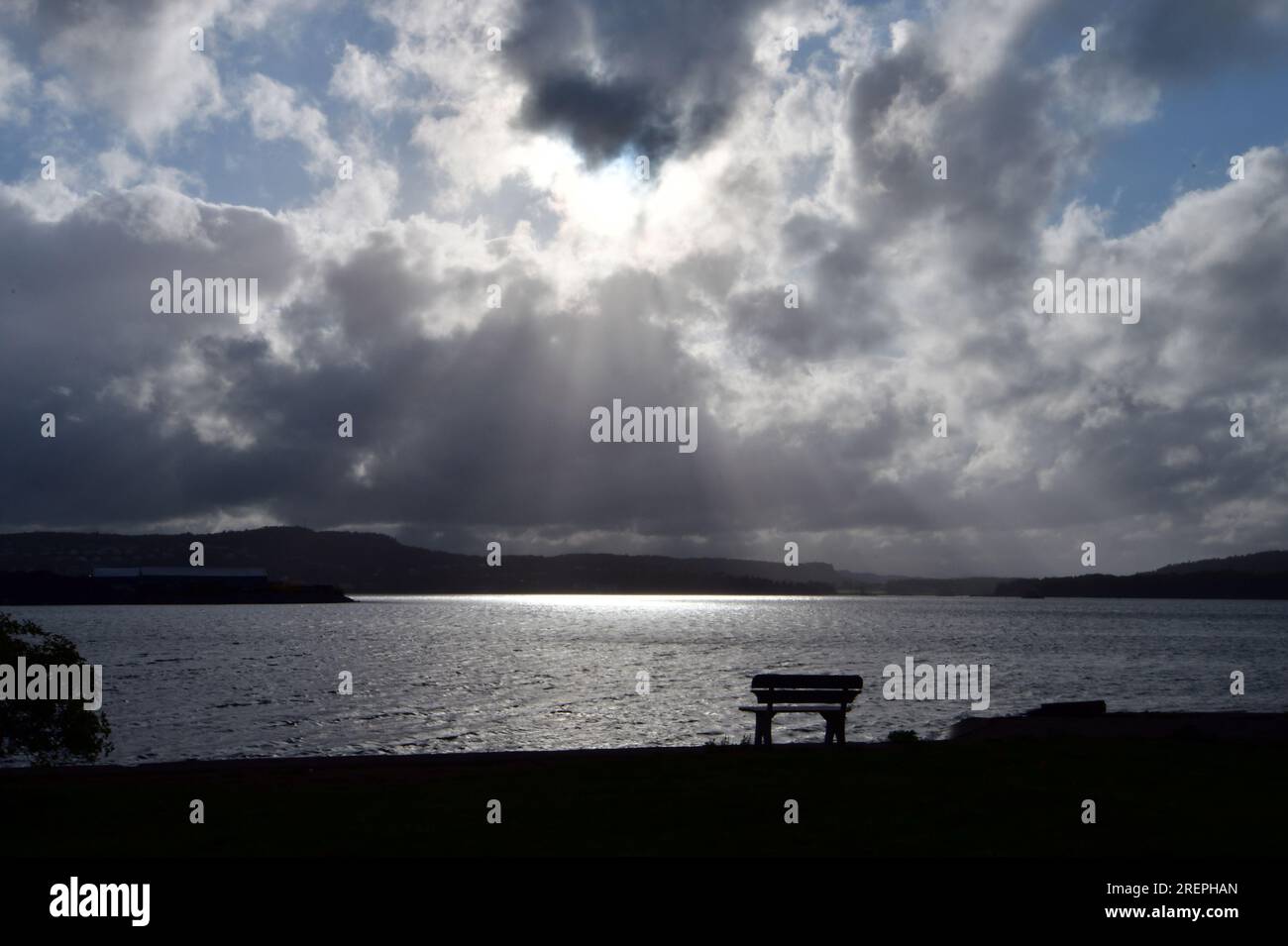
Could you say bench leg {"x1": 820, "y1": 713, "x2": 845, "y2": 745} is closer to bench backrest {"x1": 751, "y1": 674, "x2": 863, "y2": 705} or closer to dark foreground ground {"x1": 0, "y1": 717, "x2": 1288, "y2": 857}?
bench backrest {"x1": 751, "y1": 674, "x2": 863, "y2": 705}

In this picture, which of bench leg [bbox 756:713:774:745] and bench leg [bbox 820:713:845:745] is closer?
bench leg [bbox 756:713:774:745]

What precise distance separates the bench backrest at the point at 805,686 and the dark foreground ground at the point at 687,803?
3.05m

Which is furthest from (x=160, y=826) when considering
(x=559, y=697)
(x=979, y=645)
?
(x=979, y=645)

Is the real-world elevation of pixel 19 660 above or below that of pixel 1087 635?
above

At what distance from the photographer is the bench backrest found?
21.4 meters

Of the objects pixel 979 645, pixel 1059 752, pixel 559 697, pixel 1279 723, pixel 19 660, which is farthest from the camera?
pixel 979 645

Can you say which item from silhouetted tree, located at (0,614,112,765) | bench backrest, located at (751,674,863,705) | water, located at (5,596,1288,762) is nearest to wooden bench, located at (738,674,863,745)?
bench backrest, located at (751,674,863,705)

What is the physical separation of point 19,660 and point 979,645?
354 ft

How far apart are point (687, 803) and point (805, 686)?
9352 millimetres

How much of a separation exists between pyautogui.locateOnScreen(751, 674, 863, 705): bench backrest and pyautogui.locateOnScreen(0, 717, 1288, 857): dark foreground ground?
305 centimetres

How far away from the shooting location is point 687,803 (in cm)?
1298

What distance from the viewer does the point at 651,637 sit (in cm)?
13238

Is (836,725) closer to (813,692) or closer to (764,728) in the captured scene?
(813,692)
